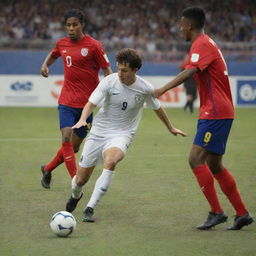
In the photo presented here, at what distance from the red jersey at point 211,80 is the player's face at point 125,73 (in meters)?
0.72

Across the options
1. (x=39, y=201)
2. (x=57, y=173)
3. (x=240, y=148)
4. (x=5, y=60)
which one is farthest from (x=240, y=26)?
(x=39, y=201)

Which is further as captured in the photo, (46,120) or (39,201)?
(46,120)

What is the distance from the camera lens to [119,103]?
796 centimetres

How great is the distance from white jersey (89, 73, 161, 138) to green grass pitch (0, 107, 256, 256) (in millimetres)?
961

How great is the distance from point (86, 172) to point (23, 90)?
709 inches

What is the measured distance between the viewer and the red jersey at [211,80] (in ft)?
23.7

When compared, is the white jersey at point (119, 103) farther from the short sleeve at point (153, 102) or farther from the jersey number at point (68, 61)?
the jersey number at point (68, 61)

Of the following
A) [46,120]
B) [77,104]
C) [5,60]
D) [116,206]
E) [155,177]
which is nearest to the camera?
[116,206]

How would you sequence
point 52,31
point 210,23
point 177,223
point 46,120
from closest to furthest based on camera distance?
point 177,223 → point 46,120 → point 52,31 → point 210,23

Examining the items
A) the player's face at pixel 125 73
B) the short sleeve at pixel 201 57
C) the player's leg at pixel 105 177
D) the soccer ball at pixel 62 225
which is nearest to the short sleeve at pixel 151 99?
the player's face at pixel 125 73

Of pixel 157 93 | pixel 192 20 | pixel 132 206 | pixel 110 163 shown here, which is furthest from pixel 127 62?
pixel 132 206

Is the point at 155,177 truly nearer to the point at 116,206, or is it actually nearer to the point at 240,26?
the point at 116,206

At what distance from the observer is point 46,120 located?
70.1 ft

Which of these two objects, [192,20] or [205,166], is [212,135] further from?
[192,20]
